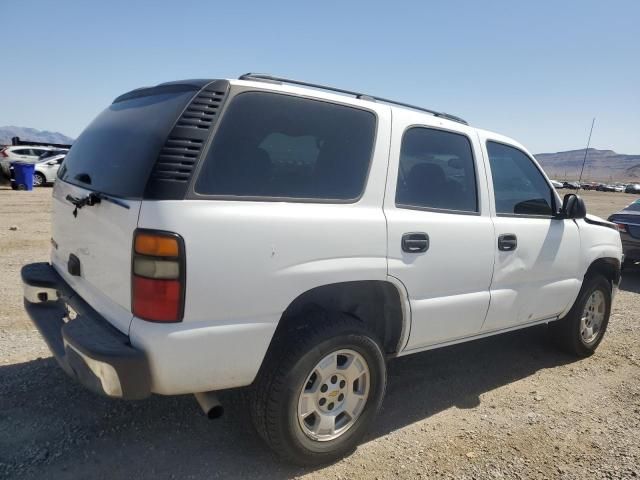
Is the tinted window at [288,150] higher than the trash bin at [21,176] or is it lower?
higher

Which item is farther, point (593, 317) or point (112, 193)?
point (593, 317)

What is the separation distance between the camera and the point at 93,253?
2.42 metres

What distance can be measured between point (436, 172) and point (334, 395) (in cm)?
155

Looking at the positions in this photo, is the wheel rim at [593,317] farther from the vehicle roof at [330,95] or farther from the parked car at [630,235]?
the parked car at [630,235]

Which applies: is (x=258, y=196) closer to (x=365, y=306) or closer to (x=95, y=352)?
(x=95, y=352)

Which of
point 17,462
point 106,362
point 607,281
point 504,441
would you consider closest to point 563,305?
point 607,281

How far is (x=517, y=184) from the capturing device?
374 cm

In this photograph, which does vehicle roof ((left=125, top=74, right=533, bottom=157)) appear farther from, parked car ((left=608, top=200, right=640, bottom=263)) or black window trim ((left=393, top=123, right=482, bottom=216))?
parked car ((left=608, top=200, right=640, bottom=263))

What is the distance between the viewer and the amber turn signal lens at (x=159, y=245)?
6.64 feet

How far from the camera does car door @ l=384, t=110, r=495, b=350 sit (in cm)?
280

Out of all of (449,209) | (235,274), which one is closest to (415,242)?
(449,209)

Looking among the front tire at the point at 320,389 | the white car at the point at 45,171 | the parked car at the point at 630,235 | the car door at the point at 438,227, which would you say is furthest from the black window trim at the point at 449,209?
the white car at the point at 45,171

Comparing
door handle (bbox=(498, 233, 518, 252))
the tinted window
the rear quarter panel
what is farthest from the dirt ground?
the tinted window

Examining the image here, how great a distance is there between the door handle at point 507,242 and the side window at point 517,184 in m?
0.19
